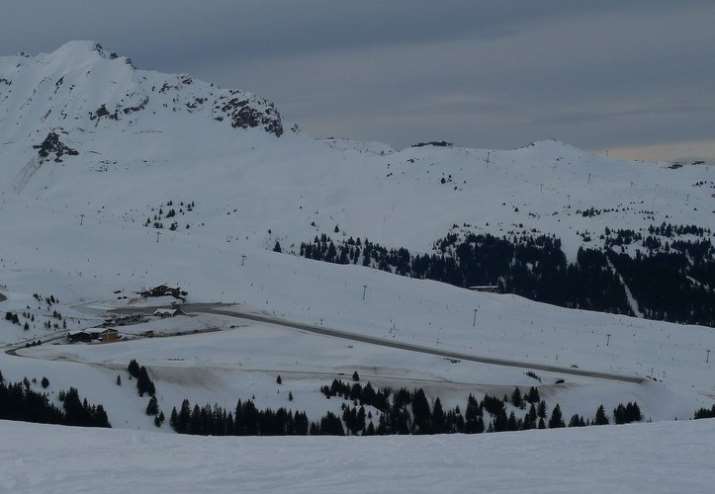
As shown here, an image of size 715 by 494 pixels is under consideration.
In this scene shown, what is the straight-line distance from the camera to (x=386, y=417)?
51156 millimetres

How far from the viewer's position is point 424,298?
9588 centimetres

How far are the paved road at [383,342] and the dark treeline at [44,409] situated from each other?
101ft

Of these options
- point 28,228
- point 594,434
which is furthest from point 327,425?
point 28,228

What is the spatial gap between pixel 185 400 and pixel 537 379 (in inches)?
1070

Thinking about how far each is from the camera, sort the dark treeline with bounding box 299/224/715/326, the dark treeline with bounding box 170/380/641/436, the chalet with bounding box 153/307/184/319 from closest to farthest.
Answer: the dark treeline with bounding box 170/380/641/436
the chalet with bounding box 153/307/184/319
the dark treeline with bounding box 299/224/715/326

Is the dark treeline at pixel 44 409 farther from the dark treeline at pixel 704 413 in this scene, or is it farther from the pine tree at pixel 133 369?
the dark treeline at pixel 704 413

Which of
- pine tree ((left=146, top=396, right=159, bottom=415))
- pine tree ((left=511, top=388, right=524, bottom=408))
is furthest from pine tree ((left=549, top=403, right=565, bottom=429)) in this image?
pine tree ((left=146, top=396, right=159, bottom=415))

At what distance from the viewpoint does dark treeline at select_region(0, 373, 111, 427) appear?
42.0 metres

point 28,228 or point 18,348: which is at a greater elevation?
point 28,228

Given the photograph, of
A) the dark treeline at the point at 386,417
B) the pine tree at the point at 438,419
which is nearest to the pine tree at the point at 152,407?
the dark treeline at the point at 386,417

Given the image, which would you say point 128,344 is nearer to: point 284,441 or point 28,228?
point 284,441

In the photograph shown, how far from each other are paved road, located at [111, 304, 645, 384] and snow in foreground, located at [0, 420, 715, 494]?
1670 inches

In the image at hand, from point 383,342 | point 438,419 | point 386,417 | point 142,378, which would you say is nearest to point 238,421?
point 142,378

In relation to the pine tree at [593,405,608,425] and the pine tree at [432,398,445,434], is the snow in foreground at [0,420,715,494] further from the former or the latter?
the pine tree at [593,405,608,425]
